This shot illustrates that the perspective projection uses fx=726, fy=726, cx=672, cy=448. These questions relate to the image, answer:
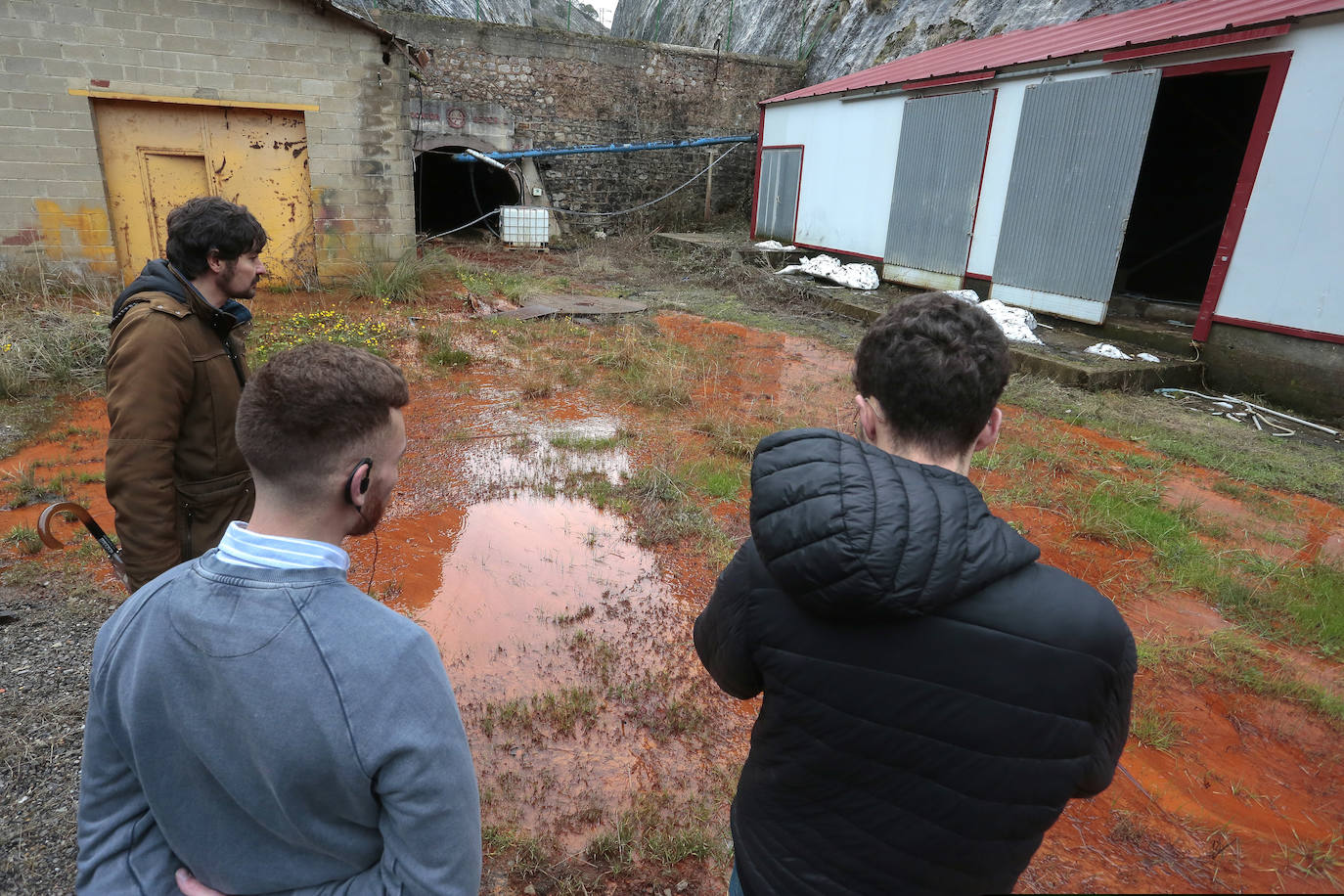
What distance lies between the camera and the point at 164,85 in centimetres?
874

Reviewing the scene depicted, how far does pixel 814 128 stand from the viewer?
45.3ft

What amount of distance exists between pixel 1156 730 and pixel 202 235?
12.4ft

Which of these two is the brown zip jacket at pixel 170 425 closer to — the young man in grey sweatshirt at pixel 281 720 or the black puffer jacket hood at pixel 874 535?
the young man in grey sweatshirt at pixel 281 720

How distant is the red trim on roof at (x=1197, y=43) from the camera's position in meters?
6.65

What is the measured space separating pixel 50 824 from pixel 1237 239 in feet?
30.8

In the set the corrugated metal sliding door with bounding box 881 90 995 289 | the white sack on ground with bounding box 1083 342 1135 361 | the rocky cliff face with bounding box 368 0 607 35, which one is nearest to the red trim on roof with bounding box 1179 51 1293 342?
the white sack on ground with bounding box 1083 342 1135 361

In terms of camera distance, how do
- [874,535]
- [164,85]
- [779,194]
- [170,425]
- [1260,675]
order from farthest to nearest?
1. [779,194]
2. [164,85]
3. [1260,675]
4. [170,425]
5. [874,535]

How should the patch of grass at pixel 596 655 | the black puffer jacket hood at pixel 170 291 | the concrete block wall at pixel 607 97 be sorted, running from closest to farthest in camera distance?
the black puffer jacket hood at pixel 170 291 < the patch of grass at pixel 596 655 < the concrete block wall at pixel 607 97

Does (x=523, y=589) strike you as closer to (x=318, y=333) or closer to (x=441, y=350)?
(x=441, y=350)

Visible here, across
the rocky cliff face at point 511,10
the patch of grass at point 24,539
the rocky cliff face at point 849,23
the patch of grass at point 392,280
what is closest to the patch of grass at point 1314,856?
the patch of grass at point 24,539

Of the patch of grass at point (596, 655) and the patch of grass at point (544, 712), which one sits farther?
the patch of grass at point (596, 655)

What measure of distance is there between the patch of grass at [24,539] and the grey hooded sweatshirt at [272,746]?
3.80 m

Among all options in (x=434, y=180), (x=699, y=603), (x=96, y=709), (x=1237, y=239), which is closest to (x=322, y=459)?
(x=96, y=709)

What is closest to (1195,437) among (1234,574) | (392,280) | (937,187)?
(1234,574)
